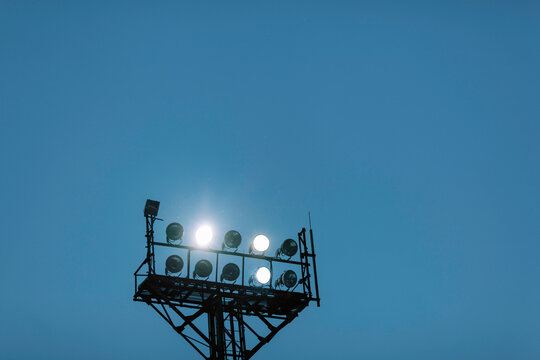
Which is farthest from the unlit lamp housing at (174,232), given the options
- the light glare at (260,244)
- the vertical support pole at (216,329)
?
the light glare at (260,244)

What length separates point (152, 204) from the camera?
13781 millimetres

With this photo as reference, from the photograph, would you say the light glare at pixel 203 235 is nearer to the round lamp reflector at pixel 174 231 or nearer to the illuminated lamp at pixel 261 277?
the round lamp reflector at pixel 174 231

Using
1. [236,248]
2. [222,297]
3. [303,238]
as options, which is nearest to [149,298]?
[222,297]

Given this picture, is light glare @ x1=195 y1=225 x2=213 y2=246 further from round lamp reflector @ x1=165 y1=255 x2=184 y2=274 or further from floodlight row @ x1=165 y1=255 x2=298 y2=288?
round lamp reflector @ x1=165 y1=255 x2=184 y2=274

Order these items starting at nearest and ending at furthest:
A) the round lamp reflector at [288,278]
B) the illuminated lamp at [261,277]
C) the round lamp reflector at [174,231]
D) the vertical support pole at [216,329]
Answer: the vertical support pole at [216,329]
the round lamp reflector at [174,231]
the illuminated lamp at [261,277]
the round lamp reflector at [288,278]

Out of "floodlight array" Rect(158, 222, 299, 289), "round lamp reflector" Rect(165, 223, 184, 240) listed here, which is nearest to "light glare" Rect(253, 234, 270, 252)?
"floodlight array" Rect(158, 222, 299, 289)

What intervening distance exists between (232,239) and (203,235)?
1.03 metres

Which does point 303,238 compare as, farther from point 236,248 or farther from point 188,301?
point 188,301

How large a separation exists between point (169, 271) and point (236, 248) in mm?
2401

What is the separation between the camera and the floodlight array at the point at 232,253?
1369 cm

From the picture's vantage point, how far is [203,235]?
14.2m

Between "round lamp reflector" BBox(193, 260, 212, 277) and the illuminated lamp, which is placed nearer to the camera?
"round lamp reflector" BBox(193, 260, 212, 277)

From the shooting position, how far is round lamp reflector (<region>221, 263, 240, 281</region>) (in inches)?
553

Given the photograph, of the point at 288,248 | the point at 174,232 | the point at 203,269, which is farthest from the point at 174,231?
the point at 288,248
